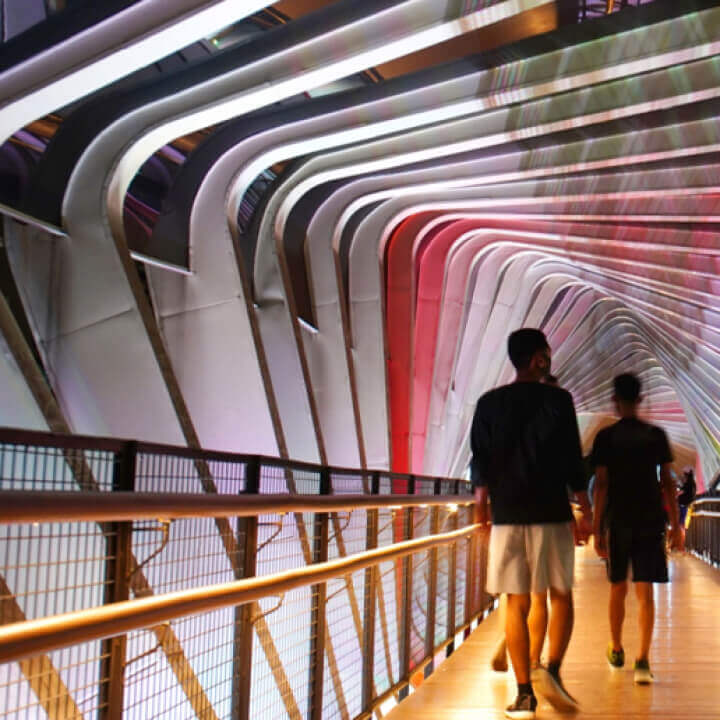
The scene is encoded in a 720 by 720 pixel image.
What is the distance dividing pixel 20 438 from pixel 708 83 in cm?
852

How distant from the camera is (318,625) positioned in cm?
405

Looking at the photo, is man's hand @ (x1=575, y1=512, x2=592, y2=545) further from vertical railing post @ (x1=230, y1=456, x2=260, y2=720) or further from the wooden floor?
vertical railing post @ (x1=230, y1=456, x2=260, y2=720)

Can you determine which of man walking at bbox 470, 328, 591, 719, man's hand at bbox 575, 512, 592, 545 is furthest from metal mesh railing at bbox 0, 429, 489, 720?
man's hand at bbox 575, 512, 592, 545

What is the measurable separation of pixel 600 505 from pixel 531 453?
4.45ft

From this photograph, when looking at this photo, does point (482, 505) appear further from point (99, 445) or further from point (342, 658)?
point (99, 445)

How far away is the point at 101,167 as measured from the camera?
9906 millimetres

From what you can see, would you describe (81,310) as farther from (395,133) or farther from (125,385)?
(395,133)

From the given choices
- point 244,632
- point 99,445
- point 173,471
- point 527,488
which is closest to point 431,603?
point 527,488

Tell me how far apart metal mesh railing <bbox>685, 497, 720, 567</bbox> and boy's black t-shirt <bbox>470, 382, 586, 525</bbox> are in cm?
895

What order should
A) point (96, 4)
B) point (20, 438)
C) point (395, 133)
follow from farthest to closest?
point (395, 133), point (96, 4), point (20, 438)

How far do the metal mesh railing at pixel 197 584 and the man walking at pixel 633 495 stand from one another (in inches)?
42.2

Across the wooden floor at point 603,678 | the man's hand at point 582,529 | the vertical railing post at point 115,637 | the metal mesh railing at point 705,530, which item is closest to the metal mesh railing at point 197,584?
the vertical railing post at point 115,637

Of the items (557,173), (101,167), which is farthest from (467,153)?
(101,167)

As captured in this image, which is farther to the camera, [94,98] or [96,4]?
[94,98]
